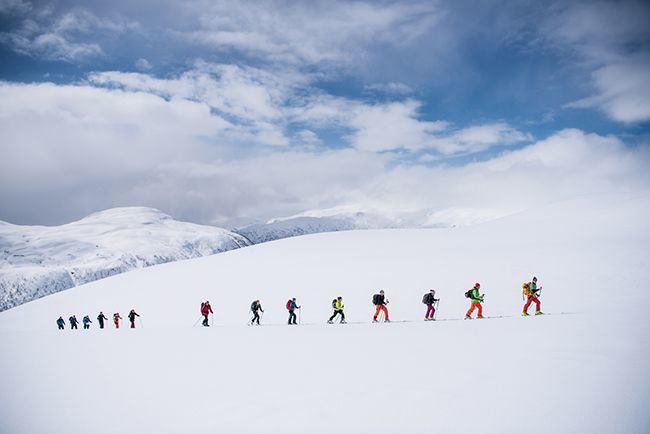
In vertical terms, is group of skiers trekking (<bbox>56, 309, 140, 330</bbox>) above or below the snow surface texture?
below

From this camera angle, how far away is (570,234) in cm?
3884

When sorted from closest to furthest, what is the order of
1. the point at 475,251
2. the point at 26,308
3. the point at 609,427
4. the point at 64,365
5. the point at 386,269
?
the point at 609,427
the point at 64,365
the point at 386,269
the point at 475,251
the point at 26,308

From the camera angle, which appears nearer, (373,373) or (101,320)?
(373,373)

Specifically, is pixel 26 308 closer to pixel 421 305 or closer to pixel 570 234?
pixel 421 305

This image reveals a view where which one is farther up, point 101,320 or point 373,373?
point 373,373

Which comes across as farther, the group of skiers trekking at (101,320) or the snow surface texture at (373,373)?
the group of skiers trekking at (101,320)

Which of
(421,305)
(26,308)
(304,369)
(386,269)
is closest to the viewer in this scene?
(304,369)

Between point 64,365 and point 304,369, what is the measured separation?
312 inches

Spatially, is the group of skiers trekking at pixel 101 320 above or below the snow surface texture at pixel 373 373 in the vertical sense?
below

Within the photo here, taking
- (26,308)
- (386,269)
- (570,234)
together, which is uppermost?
(570,234)

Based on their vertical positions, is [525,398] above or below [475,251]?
below

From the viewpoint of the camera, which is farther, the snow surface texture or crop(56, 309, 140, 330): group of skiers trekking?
crop(56, 309, 140, 330): group of skiers trekking

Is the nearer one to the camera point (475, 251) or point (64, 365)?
point (64, 365)

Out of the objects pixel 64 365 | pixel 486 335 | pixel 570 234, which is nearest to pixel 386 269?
pixel 570 234
